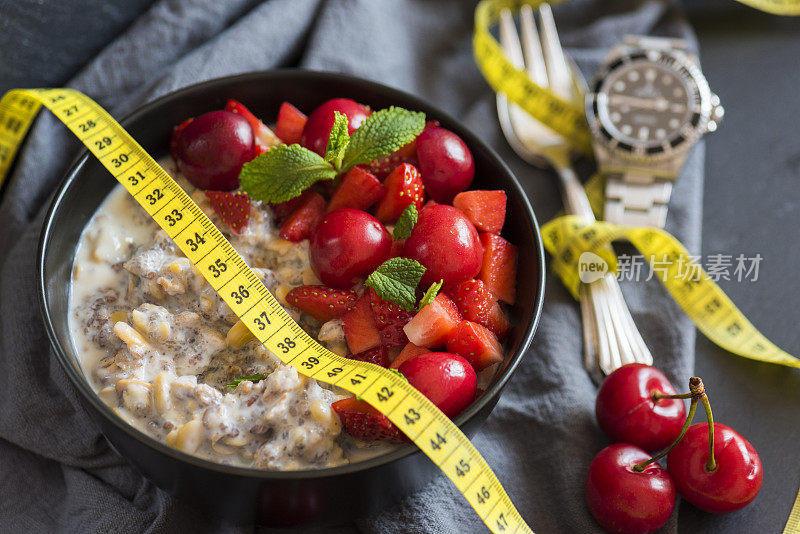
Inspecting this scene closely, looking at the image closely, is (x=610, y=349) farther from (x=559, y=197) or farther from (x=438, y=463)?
(x=438, y=463)

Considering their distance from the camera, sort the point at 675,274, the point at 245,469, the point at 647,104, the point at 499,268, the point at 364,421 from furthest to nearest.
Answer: the point at 647,104 → the point at 675,274 → the point at 499,268 → the point at 364,421 → the point at 245,469

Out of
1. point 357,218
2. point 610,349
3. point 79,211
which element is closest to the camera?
point 357,218

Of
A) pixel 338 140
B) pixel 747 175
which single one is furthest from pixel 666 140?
pixel 338 140

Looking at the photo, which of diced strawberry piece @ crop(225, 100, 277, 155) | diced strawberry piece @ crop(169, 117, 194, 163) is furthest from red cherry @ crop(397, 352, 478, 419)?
diced strawberry piece @ crop(169, 117, 194, 163)

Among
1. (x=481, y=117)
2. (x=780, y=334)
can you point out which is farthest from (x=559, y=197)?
(x=780, y=334)

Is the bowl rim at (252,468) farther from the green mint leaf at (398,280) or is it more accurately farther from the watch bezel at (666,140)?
the watch bezel at (666,140)

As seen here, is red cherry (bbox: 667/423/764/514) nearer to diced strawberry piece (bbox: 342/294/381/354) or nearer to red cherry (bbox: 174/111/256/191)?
diced strawberry piece (bbox: 342/294/381/354)

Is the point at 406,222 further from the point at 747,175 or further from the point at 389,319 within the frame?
the point at 747,175

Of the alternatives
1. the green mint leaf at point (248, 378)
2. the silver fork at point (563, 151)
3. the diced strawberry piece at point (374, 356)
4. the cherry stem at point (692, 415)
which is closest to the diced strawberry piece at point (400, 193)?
the diced strawberry piece at point (374, 356)
